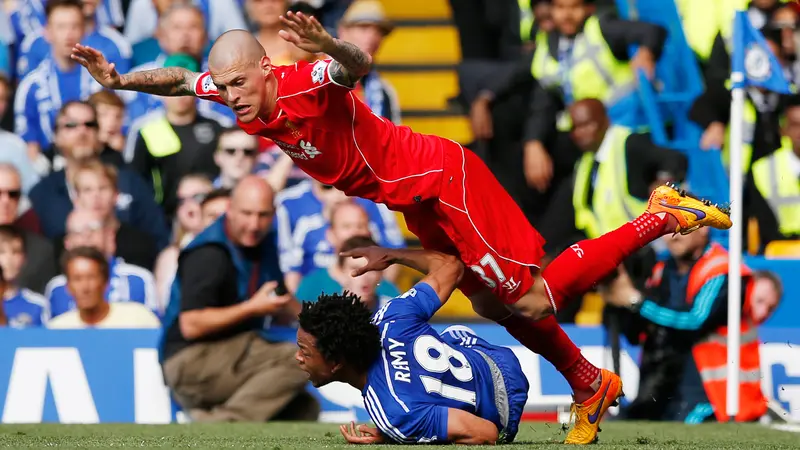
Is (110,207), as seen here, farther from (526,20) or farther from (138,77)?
(526,20)

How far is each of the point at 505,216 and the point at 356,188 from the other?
76 centimetres

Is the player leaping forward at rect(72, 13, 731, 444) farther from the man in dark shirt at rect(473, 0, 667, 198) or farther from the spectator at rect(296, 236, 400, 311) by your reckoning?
the man in dark shirt at rect(473, 0, 667, 198)

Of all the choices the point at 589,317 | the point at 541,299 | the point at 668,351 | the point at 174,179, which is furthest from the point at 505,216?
the point at 174,179

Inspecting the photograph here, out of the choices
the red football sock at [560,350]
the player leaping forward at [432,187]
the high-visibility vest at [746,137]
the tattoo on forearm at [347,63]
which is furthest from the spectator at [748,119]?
the tattoo on forearm at [347,63]

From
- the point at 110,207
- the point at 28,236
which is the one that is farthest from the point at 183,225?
the point at 28,236

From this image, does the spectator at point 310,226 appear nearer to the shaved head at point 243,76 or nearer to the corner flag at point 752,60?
the corner flag at point 752,60

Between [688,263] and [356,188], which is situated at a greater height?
[356,188]

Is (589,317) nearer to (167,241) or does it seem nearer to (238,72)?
(167,241)

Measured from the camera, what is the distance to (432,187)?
7.03 m

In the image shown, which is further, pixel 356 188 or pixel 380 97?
pixel 380 97

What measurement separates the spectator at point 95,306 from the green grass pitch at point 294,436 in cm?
125

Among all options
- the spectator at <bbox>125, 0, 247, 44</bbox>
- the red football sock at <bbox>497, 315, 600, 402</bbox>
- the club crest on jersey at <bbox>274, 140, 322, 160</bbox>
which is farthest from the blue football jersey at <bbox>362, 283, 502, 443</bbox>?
the spectator at <bbox>125, 0, 247, 44</bbox>

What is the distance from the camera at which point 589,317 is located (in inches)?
436

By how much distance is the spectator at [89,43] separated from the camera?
12102 mm
